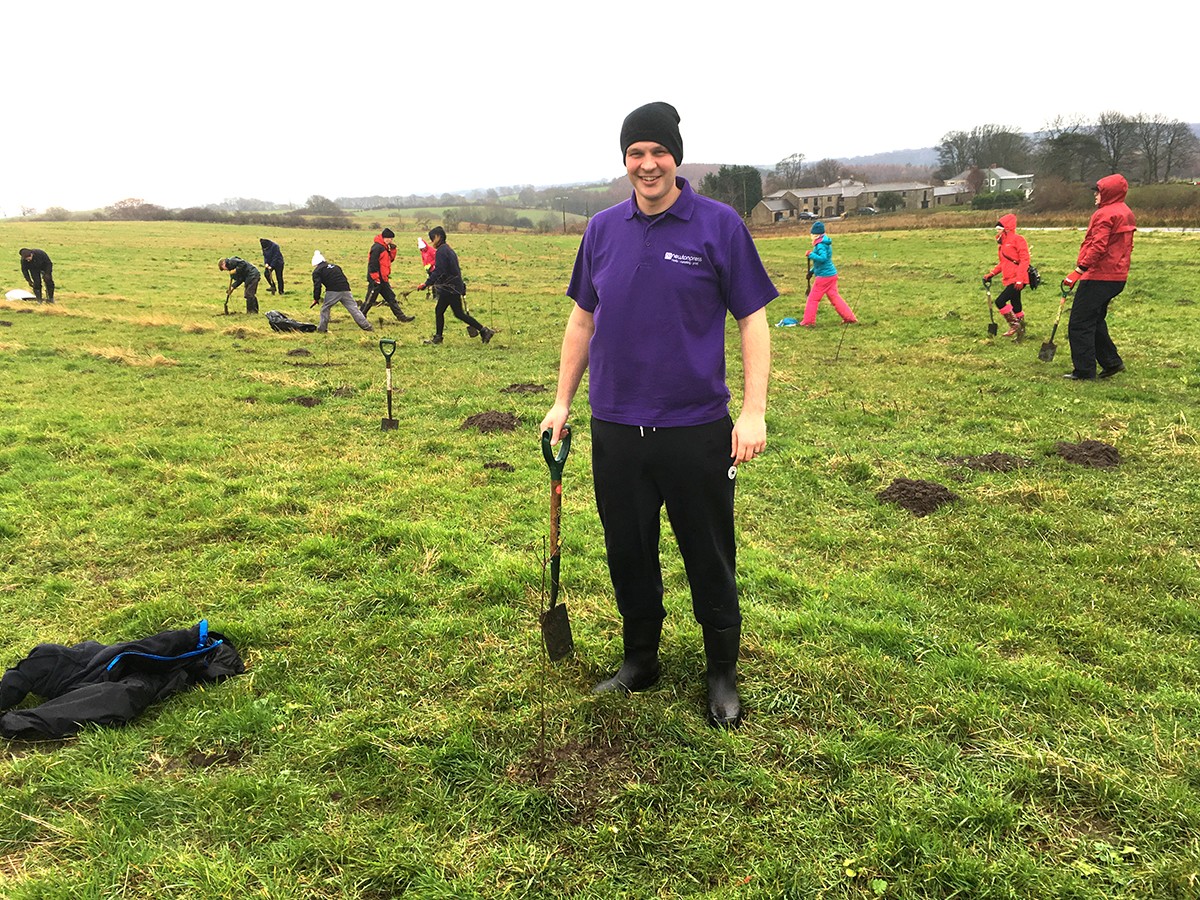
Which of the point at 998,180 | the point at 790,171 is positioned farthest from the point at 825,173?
the point at 998,180

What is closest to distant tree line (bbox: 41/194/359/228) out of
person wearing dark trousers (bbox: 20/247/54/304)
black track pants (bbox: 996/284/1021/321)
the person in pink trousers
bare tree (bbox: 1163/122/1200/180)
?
person wearing dark trousers (bbox: 20/247/54/304)

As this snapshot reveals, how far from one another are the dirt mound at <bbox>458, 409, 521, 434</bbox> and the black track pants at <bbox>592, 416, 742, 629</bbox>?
5575 mm

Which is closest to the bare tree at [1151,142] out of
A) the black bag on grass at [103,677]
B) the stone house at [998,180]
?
the stone house at [998,180]

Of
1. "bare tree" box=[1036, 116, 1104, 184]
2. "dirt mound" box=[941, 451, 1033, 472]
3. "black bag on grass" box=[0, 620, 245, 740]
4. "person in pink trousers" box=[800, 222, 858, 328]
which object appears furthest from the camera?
"bare tree" box=[1036, 116, 1104, 184]

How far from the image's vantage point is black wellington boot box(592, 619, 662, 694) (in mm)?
3492

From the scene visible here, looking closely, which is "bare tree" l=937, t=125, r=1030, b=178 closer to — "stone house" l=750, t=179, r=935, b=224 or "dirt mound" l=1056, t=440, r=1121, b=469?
"stone house" l=750, t=179, r=935, b=224

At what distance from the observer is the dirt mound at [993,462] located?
653cm

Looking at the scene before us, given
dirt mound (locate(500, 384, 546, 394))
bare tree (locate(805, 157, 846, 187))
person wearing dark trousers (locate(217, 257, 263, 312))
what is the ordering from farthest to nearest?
bare tree (locate(805, 157, 846, 187)) → person wearing dark trousers (locate(217, 257, 263, 312)) → dirt mound (locate(500, 384, 546, 394))

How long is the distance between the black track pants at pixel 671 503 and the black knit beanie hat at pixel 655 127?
1167 millimetres

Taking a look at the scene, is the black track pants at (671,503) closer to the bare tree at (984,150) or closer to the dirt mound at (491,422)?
the dirt mound at (491,422)

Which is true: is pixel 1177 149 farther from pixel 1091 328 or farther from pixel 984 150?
pixel 1091 328

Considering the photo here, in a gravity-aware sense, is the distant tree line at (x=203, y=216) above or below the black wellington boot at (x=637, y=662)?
above

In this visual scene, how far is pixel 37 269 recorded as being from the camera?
1909 centimetres

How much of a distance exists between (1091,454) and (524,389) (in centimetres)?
747
